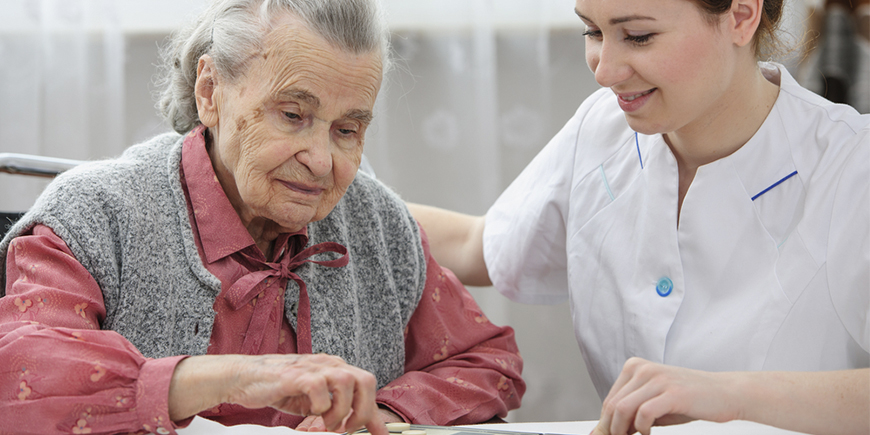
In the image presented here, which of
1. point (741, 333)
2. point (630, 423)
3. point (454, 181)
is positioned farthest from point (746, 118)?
point (454, 181)

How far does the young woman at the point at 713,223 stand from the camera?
93 centimetres

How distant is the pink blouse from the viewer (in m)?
0.80

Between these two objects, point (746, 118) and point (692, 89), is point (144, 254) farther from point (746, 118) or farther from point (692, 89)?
point (746, 118)

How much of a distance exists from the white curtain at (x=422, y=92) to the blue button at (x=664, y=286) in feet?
3.33

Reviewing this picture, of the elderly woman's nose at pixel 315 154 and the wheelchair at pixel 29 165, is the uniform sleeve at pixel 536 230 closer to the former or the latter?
the elderly woman's nose at pixel 315 154

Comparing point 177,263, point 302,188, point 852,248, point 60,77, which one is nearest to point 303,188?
point 302,188

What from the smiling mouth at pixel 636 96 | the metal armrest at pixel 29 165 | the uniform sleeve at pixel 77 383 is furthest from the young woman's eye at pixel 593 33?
the metal armrest at pixel 29 165

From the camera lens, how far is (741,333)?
115 centimetres

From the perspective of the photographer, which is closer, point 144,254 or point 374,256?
point 144,254

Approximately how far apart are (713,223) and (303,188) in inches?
26.4

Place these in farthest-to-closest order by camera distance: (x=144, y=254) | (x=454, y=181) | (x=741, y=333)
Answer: (x=454, y=181)
(x=741, y=333)
(x=144, y=254)

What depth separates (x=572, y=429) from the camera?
0.97 metres

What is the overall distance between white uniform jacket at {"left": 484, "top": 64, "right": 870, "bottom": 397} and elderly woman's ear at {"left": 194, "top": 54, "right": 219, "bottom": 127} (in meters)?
0.63

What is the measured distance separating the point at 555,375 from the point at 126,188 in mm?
1587
